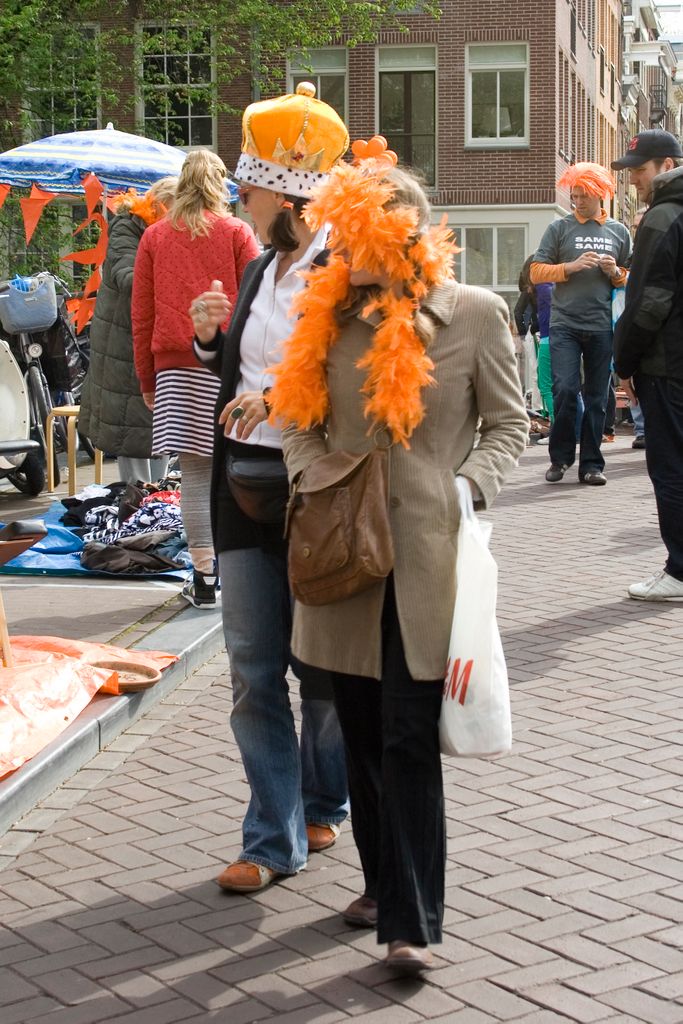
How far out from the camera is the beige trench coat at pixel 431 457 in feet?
10.8

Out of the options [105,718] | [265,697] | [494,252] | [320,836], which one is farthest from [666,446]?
[494,252]

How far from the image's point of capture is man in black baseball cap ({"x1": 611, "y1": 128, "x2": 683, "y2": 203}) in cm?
800

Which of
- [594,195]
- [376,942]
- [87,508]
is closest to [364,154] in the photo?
[376,942]

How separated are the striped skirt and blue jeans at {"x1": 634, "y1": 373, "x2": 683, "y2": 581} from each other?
2.05m

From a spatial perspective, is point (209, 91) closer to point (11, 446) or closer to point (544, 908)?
point (11, 446)

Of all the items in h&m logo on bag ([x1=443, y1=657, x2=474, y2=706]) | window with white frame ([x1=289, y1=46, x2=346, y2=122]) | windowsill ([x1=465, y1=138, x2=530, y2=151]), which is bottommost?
h&m logo on bag ([x1=443, y1=657, x2=474, y2=706])

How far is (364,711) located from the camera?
11.4ft

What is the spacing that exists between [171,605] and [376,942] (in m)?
3.85

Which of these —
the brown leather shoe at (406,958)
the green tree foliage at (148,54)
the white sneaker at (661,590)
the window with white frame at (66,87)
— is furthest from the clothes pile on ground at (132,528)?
the window with white frame at (66,87)

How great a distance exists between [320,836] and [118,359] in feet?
16.3

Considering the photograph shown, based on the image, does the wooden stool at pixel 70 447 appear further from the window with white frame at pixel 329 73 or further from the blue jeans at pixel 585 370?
the window with white frame at pixel 329 73

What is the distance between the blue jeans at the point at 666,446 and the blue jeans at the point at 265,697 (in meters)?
3.69

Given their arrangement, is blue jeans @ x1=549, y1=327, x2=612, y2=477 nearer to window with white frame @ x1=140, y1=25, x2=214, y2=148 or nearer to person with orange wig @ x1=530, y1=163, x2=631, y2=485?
person with orange wig @ x1=530, y1=163, x2=631, y2=485

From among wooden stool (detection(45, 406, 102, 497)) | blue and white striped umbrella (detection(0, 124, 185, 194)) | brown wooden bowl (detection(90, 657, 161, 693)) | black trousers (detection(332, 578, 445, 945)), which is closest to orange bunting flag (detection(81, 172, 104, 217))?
blue and white striped umbrella (detection(0, 124, 185, 194))
